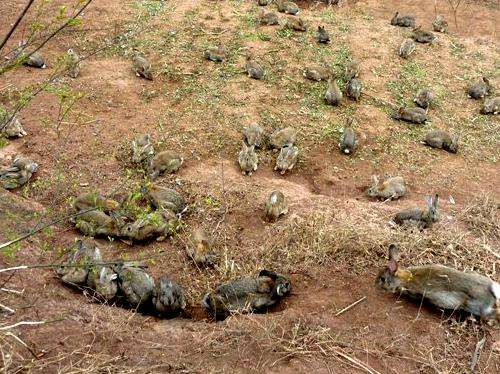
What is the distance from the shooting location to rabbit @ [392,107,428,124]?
356 inches

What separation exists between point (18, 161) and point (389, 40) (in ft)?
27.7

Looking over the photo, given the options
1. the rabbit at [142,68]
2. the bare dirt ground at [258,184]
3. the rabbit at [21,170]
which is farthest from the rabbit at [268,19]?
the rabbit at [21,170]

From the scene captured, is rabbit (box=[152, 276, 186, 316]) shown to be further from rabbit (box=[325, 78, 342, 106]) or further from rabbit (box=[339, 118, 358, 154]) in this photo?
rabbit (box=[325, 78, 342, 106])

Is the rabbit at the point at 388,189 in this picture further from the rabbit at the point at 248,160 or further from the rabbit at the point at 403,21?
the rabbit at the point at 403,21

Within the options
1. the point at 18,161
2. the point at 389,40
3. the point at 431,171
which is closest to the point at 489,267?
the point at 431,171

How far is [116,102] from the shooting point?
8.80 meters

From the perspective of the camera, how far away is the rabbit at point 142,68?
9391mm

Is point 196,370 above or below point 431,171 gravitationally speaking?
above

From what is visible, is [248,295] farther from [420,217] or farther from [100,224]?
[420,217]

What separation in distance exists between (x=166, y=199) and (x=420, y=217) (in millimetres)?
3096

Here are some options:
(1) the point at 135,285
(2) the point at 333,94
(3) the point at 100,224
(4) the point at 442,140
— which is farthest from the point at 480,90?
(1) the point at 135,285

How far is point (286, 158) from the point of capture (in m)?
7.53

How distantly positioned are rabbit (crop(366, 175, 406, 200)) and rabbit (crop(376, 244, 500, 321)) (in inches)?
83.8

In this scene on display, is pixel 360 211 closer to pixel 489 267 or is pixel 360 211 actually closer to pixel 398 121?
pixel 489 267
